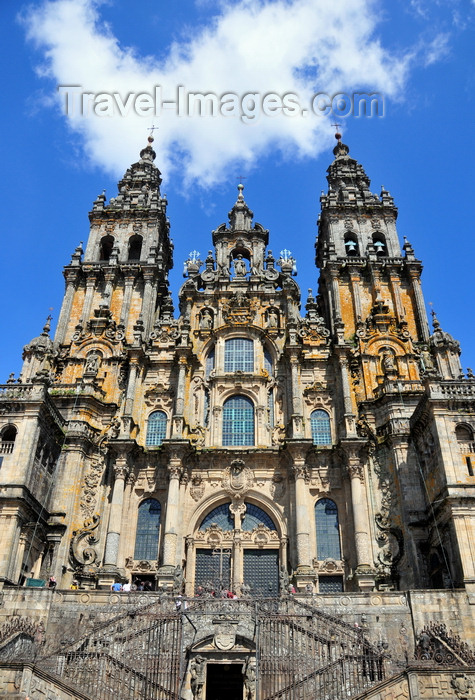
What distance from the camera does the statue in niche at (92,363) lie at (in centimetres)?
3110

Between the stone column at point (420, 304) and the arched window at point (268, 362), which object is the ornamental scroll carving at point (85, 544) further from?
the stone column at point (420, 304)

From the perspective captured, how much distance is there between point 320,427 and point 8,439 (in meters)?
14.4

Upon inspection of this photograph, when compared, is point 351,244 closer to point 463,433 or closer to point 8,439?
point 463,433

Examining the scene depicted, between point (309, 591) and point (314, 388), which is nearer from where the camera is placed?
point (309, 591)

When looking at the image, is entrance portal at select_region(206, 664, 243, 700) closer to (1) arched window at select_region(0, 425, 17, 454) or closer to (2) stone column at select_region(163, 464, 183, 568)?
(2) stone column at select_region(163, 464, 183, 568)

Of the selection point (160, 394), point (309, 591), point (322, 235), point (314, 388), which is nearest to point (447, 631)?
point (309, 591)

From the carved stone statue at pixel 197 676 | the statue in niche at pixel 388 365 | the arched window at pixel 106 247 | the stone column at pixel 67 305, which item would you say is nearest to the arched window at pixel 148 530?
the carved stone statue at pixel 197 676

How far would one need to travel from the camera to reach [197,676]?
1806cm

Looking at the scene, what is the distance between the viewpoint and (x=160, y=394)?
1220 inches

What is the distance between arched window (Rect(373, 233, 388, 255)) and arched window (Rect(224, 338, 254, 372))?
10828mm

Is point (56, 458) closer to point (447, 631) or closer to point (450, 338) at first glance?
point (447, 631)

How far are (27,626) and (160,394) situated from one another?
13.1m

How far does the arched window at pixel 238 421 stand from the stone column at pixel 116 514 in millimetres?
5191

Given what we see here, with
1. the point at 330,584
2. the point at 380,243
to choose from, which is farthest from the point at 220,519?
the point at 380,243
